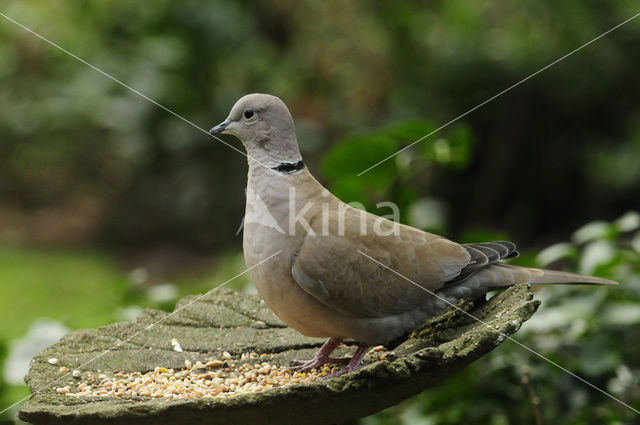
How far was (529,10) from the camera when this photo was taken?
22.9ft

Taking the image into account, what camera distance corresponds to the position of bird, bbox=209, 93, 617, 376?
259cm

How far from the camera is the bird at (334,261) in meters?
2.59

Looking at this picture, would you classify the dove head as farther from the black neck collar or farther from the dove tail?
the dove tail

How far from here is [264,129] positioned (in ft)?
9.13

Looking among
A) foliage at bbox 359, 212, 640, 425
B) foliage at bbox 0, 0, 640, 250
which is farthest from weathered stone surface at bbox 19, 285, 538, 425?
foliage at bbox 0, 0, 640, 250

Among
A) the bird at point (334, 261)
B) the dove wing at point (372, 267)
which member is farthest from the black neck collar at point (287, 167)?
the dove wing at point (372, 267)

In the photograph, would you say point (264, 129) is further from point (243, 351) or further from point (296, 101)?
point (296, 101)

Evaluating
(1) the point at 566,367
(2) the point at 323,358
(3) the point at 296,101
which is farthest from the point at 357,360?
(3) the point at 296,101

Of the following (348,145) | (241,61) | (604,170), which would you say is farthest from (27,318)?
(604,170)

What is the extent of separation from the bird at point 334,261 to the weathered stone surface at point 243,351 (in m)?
0.14

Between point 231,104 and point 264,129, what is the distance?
525 cm

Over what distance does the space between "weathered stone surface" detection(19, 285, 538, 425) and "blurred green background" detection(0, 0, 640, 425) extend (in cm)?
194

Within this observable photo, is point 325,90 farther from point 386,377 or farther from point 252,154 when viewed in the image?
point 386,377

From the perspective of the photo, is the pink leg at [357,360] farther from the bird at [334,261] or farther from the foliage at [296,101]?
the foliage at [296,101]
